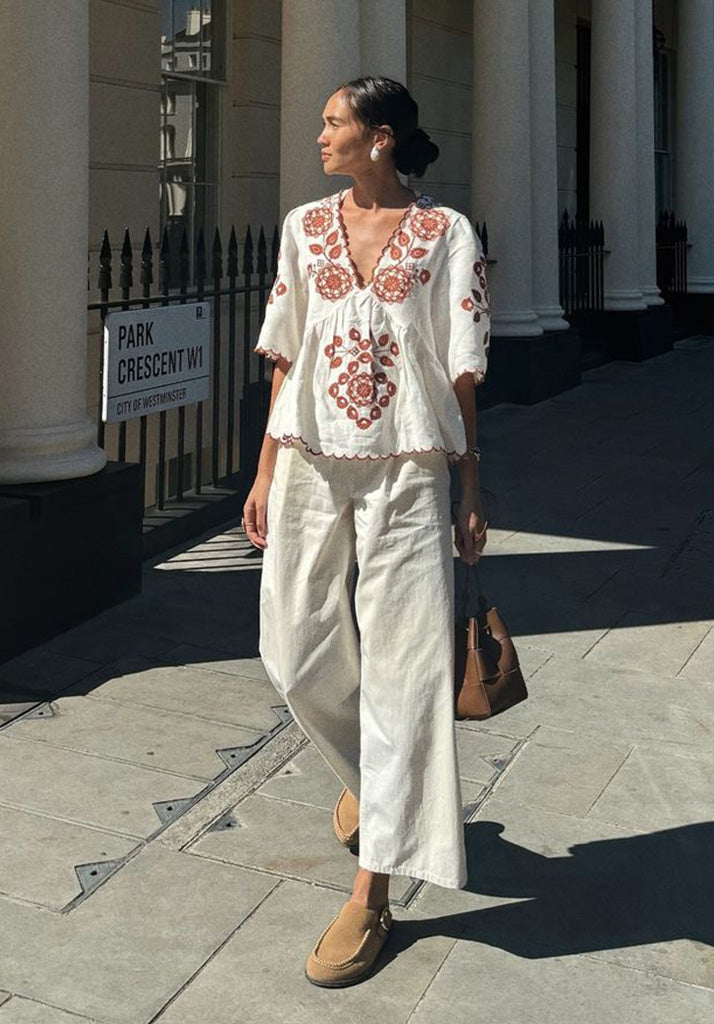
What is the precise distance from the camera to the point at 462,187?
48.8 ft

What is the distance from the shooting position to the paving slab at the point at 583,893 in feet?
11.2

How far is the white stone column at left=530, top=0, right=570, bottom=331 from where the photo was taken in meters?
12.6

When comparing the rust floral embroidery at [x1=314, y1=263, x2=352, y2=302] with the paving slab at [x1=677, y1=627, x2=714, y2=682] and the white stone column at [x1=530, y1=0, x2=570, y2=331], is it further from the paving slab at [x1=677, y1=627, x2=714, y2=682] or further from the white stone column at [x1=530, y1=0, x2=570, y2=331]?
the white stone column at [x1=530, y1=0, x2=570, y2=331]

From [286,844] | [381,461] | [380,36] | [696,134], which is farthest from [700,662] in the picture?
[696,134]

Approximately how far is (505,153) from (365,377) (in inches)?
370

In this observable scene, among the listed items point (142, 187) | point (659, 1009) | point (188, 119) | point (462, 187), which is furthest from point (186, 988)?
point (462, 187)

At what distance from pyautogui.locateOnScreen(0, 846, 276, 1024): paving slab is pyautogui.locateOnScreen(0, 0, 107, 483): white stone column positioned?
233 cm

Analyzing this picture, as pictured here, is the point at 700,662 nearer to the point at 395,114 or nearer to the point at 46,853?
the point at 46,853

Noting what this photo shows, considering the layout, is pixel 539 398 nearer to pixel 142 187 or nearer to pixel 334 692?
pixel 142 187

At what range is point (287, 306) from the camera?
338cm

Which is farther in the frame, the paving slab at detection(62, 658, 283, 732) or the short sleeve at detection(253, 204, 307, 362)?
the paving slab at detection(62, 658, 283, 732)

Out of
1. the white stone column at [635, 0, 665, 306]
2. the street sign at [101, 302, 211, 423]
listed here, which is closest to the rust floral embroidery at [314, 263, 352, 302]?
the street sign at [101, 302, 211, 423]

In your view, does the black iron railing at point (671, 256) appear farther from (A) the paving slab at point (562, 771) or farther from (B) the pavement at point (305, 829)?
(A) the paving slab at point (562, 771)

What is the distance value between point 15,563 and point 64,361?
2.81 ft
